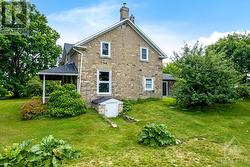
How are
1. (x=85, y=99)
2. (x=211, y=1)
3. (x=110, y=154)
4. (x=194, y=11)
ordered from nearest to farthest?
(x=110, y=154) < (x=211, y=1) < (x=194, y=11) < (x=85, y=99)

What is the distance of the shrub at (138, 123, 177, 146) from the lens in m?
12.4

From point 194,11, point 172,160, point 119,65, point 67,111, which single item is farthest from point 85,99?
point 172,160

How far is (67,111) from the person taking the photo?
734 inches

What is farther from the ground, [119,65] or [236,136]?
[119,65]

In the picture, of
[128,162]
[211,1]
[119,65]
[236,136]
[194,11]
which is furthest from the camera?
[119,65]

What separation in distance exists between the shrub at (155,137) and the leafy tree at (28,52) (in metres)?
25.7

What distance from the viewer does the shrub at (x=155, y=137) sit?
40.5 feet

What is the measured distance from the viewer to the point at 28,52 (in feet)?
118

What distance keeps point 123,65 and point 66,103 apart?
21.4 feet

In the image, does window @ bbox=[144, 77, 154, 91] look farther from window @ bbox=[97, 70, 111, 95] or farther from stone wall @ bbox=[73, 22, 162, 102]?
window @ bbox=[97, 70, 111, 95]

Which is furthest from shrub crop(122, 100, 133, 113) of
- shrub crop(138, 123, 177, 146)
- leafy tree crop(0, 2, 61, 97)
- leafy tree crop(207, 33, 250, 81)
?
leafy tree crop(0, 2, 61, 97)

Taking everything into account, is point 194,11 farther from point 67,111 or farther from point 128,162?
point 128,162

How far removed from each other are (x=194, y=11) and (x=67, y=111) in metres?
11.3

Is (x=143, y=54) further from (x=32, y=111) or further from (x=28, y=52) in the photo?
(x=28, y=52)
